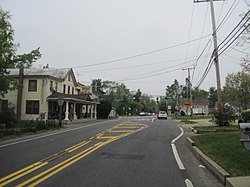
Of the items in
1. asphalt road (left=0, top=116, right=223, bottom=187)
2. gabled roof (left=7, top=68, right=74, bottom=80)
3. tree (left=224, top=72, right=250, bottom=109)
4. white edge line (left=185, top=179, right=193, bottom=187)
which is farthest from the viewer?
tree (left=224, top=72, right=250, bottom=109)

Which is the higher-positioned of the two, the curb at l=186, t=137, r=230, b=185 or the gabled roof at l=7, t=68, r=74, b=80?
the gabled roof at l=7, t=68, r=74, b=80

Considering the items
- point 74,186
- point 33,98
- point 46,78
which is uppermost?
point 46,78

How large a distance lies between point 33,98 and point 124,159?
100ft

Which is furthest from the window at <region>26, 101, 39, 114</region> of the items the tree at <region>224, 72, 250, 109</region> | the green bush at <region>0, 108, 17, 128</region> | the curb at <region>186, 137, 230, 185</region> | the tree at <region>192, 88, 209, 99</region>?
the tree at <region>192, 88, 209, 99</region>

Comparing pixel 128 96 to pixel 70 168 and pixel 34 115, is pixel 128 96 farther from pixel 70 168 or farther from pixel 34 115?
pixel 70 168

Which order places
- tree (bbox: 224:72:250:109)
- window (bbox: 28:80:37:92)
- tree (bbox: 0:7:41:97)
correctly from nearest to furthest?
tree (bbox: 0:7:41:97), window (bbox: 28:80:37:92), tree (bbox: 224:72:250:109)

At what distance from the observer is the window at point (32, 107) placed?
125ft

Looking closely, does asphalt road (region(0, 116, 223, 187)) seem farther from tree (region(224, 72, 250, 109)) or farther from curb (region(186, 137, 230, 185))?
tree (region(224, 72, 250, 109))

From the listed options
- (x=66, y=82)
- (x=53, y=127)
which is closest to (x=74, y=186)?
(x=53, y=127)

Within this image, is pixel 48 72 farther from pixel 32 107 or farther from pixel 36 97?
pixel 32 107

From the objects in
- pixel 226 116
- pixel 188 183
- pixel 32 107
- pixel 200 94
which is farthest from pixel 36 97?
pixel 200 94

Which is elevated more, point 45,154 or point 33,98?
point 33,98

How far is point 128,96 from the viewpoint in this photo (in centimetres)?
10369

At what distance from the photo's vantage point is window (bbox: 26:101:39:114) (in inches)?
1501
